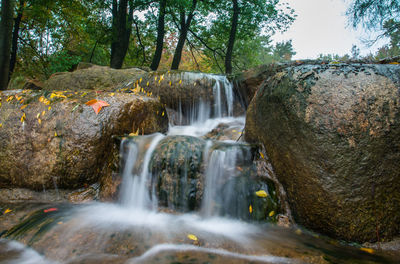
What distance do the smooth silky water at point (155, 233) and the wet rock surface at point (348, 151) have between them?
28cm

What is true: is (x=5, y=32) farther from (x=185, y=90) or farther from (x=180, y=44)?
(x=180, y=44)

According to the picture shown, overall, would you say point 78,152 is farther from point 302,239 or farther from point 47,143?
point 302,239

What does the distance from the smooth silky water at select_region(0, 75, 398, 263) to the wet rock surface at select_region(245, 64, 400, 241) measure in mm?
284

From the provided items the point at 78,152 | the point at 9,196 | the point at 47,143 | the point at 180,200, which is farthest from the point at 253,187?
the point at 9,196

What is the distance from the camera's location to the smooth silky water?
185cm

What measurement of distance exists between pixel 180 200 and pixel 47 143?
7.39ft

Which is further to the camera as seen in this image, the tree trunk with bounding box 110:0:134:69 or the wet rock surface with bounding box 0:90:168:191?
the tree trunk with bounding box 110:0:134:69

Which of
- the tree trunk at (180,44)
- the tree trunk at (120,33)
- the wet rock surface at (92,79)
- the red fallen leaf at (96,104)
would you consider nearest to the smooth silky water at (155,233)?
the red fallen leaf at (96,104)

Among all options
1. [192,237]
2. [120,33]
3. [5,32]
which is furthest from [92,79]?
[192,237]

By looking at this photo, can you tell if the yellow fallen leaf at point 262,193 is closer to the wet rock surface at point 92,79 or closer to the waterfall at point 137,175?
the waterfall at point 137,175

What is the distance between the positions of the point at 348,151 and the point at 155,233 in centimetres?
212

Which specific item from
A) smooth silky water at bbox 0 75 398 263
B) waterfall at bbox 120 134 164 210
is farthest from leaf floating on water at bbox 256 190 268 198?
waterfall at bbox 120 134 164 210

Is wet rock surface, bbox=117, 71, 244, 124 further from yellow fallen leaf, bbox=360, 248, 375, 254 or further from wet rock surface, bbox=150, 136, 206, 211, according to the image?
yellow fallen leaf, bbox=360, 248, 375, 254

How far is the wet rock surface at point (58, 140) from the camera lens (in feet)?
10.6
